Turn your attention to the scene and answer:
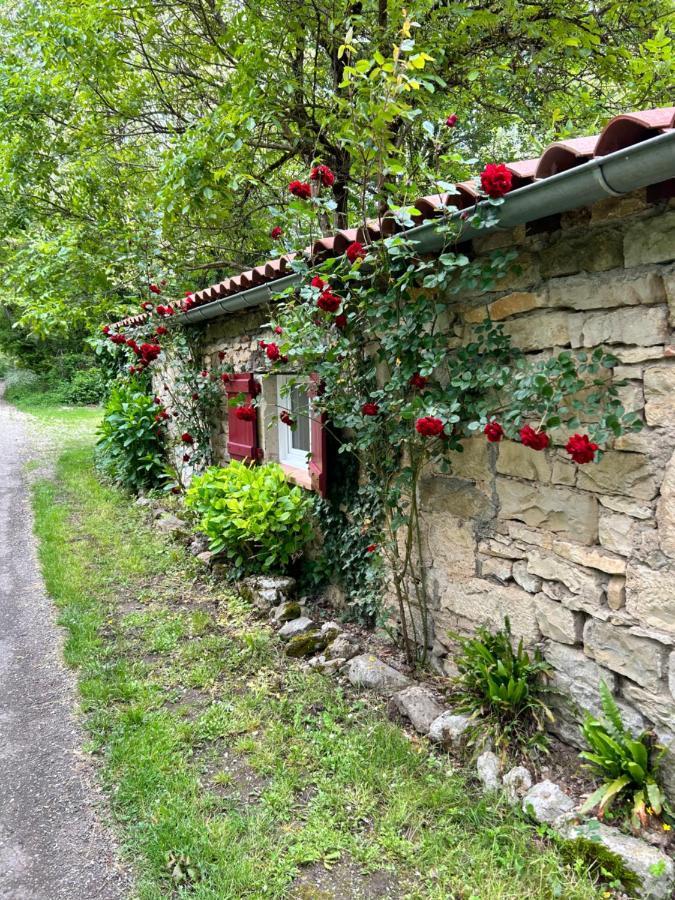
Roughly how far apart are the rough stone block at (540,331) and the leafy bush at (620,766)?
1.41 m

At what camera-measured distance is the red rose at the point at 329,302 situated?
2.72 meters

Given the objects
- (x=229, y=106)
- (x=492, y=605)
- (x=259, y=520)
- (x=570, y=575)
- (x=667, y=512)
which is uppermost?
(x=229, y=106)

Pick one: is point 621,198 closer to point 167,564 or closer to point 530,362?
point 530,362

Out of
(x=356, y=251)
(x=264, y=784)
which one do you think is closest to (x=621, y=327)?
(x=356, y=251)

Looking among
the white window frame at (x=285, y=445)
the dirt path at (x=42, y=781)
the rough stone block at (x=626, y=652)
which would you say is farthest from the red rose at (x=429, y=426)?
the white window frame at (x=285, y=445)

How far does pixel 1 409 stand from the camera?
17375mm

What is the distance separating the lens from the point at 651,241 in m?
1.99

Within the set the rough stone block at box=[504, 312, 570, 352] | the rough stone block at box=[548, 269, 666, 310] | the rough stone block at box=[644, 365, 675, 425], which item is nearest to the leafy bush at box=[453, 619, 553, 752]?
Result: the rough stone block at box=[644, 365, 675, 425]

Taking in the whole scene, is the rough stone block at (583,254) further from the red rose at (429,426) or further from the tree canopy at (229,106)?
the tree canopy at (229,106)

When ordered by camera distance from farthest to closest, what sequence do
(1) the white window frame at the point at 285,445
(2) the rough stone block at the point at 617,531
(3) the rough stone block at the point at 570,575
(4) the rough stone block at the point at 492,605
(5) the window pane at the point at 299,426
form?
1. (1) the white window frame at the point at 285,445
2. (5) the window pane at the point at 299,426
3. (4) the rough stone block at the point at 492,605
4. (3) the rough stone block at the point at 570,575
5. (2) the rough stone block at the point at 617,531

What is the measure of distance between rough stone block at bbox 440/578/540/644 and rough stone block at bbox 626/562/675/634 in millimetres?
512

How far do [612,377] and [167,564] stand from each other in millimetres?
3874

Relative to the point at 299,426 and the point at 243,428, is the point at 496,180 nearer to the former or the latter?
the point at 299,426

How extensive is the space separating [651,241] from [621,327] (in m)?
0.31
